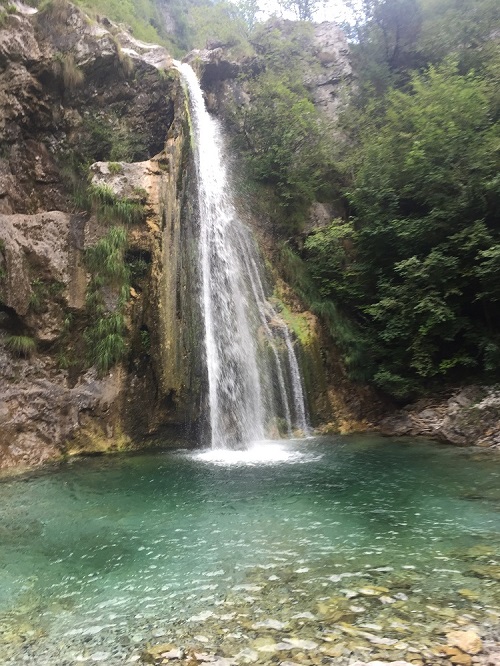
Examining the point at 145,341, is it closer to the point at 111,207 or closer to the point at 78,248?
the point at 78,248

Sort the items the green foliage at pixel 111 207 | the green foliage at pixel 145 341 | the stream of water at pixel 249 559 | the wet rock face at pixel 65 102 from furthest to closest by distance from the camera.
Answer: the wet rock face at pixel 65 102
the green foliage at pixel 111 207
the green foliage at pixel 145 341
the stream of water at pixel 249 559

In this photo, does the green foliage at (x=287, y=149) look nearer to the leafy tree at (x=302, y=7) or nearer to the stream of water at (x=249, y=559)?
the stream of water at (x=249, y=559)

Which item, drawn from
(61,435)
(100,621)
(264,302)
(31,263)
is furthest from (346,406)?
(100,621)

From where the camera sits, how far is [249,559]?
4797mm

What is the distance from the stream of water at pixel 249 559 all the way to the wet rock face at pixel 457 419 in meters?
1.56

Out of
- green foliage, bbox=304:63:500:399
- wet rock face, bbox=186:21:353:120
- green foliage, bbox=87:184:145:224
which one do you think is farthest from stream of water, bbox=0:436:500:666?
wet rock face, bbox=186:21:353:120

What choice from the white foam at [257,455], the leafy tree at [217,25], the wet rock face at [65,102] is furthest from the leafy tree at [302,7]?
the white foam at [257,455]

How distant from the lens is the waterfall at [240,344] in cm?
1162

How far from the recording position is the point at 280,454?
32.3 feet

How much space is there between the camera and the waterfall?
11617mm

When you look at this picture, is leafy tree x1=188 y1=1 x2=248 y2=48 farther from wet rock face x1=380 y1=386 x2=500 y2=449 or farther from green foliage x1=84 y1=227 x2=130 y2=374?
wet rock face x1=380 y1=386 x2=500 y2=449

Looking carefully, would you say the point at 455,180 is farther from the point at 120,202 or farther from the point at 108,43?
the point at 108,43

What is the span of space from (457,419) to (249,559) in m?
7.62

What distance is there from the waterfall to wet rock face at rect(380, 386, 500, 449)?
Answer: 2622 millimetres
